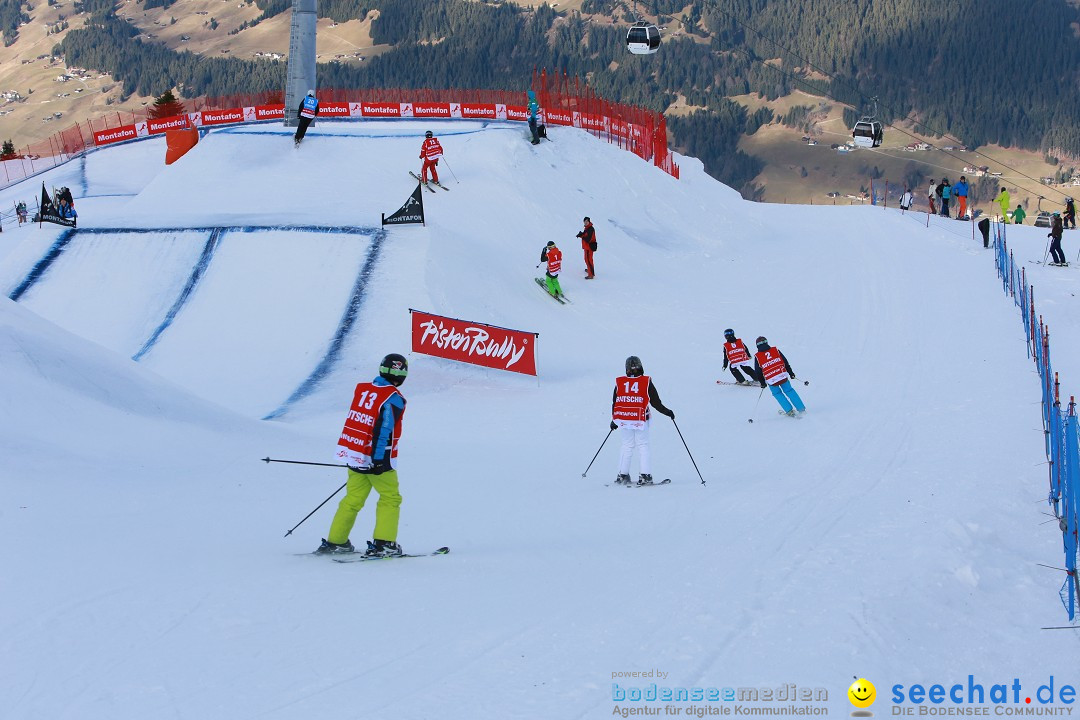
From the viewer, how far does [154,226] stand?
72.4 ft

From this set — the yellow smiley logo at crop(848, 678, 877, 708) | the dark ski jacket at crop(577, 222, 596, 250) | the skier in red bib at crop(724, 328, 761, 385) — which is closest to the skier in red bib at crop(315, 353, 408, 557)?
the yellow smiley logo at crop(848, 678, 877, 708)

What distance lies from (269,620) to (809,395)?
11.1m

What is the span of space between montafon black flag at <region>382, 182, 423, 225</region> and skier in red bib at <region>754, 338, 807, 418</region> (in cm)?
895

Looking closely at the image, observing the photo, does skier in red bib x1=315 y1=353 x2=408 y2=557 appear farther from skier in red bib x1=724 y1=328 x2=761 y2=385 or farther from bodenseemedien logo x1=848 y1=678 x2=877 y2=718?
skier in red bib x1=724 y1=328 x2=761 y2=385

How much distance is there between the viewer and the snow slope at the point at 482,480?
5.96 m

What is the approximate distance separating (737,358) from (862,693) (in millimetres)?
10550

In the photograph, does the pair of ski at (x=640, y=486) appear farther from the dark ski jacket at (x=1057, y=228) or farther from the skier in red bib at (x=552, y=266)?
the dark ski jacket at (x=1057, y=228)

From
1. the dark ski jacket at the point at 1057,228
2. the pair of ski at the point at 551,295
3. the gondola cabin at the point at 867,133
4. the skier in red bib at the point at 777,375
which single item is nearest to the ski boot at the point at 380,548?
the skier in red bib at the point at 777,375

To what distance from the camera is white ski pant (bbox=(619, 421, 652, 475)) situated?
36.3ft

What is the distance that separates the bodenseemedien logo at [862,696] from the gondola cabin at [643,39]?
86.6ft

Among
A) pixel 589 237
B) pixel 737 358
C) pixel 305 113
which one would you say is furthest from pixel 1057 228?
pixel 305 113

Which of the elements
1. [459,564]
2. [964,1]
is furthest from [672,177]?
[964,1]

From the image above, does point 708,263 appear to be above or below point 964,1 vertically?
below

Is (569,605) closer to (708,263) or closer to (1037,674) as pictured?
(1037,674)
